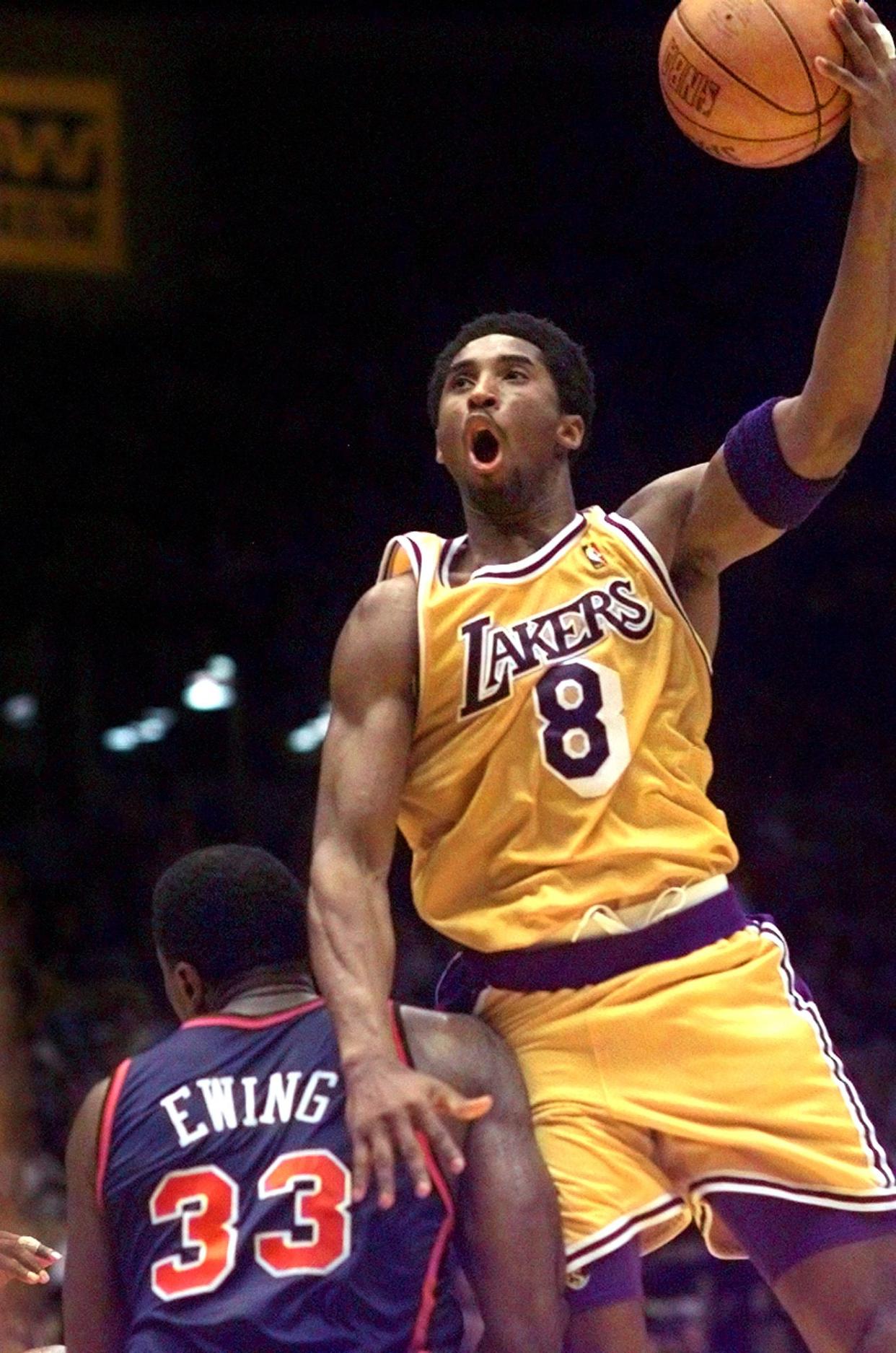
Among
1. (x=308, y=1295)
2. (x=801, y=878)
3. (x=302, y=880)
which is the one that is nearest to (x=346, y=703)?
(x=308, y=1295)

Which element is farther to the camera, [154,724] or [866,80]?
[154,724]

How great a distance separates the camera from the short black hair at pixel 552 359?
425 centimetres

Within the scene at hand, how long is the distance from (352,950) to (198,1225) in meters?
0.52

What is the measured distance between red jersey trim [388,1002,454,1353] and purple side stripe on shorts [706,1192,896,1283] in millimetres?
594

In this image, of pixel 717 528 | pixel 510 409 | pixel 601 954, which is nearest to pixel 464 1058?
pixel 601 954

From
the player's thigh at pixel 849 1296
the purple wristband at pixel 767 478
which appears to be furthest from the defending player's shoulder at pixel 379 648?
the player's thigh at pixel 849 1296

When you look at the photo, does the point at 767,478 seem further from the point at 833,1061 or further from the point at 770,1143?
the point at 770,1143

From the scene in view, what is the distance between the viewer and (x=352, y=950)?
373 centimetres

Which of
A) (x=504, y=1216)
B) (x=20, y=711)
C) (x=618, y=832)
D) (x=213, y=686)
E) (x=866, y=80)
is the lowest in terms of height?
(x=20, y=711)

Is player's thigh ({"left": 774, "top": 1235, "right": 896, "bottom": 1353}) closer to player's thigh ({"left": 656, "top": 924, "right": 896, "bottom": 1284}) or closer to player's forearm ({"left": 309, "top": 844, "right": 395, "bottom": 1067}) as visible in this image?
player's thigh ({"left": 656, "top": 924, "right": 896, "bottom": 1284})

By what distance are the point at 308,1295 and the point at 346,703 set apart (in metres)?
1.04

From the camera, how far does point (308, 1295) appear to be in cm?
335

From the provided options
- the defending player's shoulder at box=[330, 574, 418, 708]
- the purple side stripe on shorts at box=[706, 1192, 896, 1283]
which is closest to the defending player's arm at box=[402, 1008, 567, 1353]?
the purple side stripe on shorts at box=[706, 1192, 896, 1283]

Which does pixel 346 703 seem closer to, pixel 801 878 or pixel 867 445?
pixel 867 445
